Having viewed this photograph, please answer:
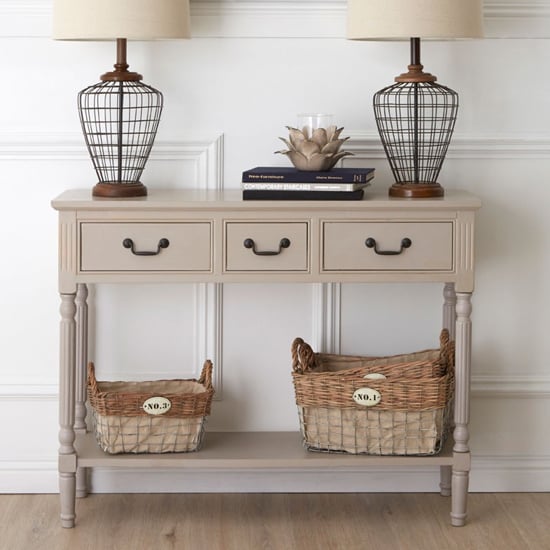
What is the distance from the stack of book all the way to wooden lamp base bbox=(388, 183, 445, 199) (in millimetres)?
133

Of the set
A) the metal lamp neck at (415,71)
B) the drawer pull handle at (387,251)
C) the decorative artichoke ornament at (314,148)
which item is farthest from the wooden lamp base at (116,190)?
the metal lamp neck at (415,71)

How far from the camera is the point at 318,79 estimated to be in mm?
2900

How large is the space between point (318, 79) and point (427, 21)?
0.45 metres

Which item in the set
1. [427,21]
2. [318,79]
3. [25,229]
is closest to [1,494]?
[25,229]

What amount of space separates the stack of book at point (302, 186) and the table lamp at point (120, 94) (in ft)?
1.03

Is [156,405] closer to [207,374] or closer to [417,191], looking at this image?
Answer: [207,374]

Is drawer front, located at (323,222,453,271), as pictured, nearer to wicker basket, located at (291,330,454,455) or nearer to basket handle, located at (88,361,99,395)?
wicker basket, located at (291,330,454,455)

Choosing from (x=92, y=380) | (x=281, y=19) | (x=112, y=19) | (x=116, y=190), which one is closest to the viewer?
(x=112, y=19)

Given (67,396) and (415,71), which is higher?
(415,71)

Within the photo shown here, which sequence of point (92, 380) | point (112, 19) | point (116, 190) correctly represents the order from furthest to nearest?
point (92, 380) < point (116, 190) < point (112, 19)

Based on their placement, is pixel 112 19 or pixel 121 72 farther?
pixel 121 72

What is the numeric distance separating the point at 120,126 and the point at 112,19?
10.8 inches

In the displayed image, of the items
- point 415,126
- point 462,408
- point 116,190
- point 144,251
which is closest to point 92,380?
point 144,251

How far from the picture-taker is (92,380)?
272 centimetres
